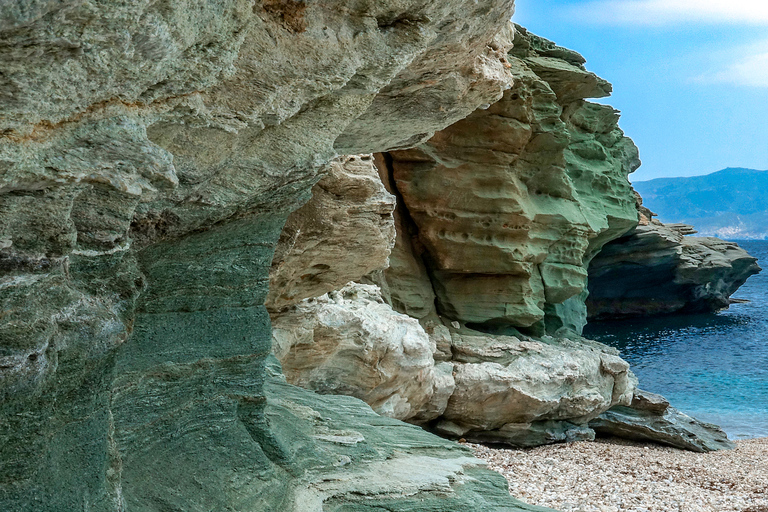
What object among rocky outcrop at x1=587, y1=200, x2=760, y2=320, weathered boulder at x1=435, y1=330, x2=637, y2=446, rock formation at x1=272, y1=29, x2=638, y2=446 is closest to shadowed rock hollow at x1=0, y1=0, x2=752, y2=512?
rock formation at x1=272, y1=29, x2=638, y2=446

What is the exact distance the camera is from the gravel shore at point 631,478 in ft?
31.2

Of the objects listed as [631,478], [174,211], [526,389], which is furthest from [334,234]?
[526,389]

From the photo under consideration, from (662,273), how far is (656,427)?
65.8 feet

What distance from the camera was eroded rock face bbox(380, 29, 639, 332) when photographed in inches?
608

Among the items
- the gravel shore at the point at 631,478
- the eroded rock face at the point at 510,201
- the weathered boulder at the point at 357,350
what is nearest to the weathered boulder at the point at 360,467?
the weathered boulder at the point at 357,350

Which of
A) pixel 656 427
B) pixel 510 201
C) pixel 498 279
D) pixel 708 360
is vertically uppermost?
pixel 510 201

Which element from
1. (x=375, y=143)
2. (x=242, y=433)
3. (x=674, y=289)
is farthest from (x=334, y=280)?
(x=674, y=289)

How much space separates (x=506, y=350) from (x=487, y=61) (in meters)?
10.0

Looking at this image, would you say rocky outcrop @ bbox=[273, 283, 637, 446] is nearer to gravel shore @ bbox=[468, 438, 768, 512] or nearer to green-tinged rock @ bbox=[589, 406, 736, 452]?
green-tinged rock @ bbox=[589, 406, 736, 452]

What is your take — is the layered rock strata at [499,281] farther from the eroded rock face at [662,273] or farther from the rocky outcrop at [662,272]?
the eroded rock face at [662,273]

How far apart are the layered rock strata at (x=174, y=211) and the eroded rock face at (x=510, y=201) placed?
31.4 ft

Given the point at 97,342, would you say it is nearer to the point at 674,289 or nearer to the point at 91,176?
the point at 91,176

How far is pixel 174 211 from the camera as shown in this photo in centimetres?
396

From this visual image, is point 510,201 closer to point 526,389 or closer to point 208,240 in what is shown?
point 526,389
